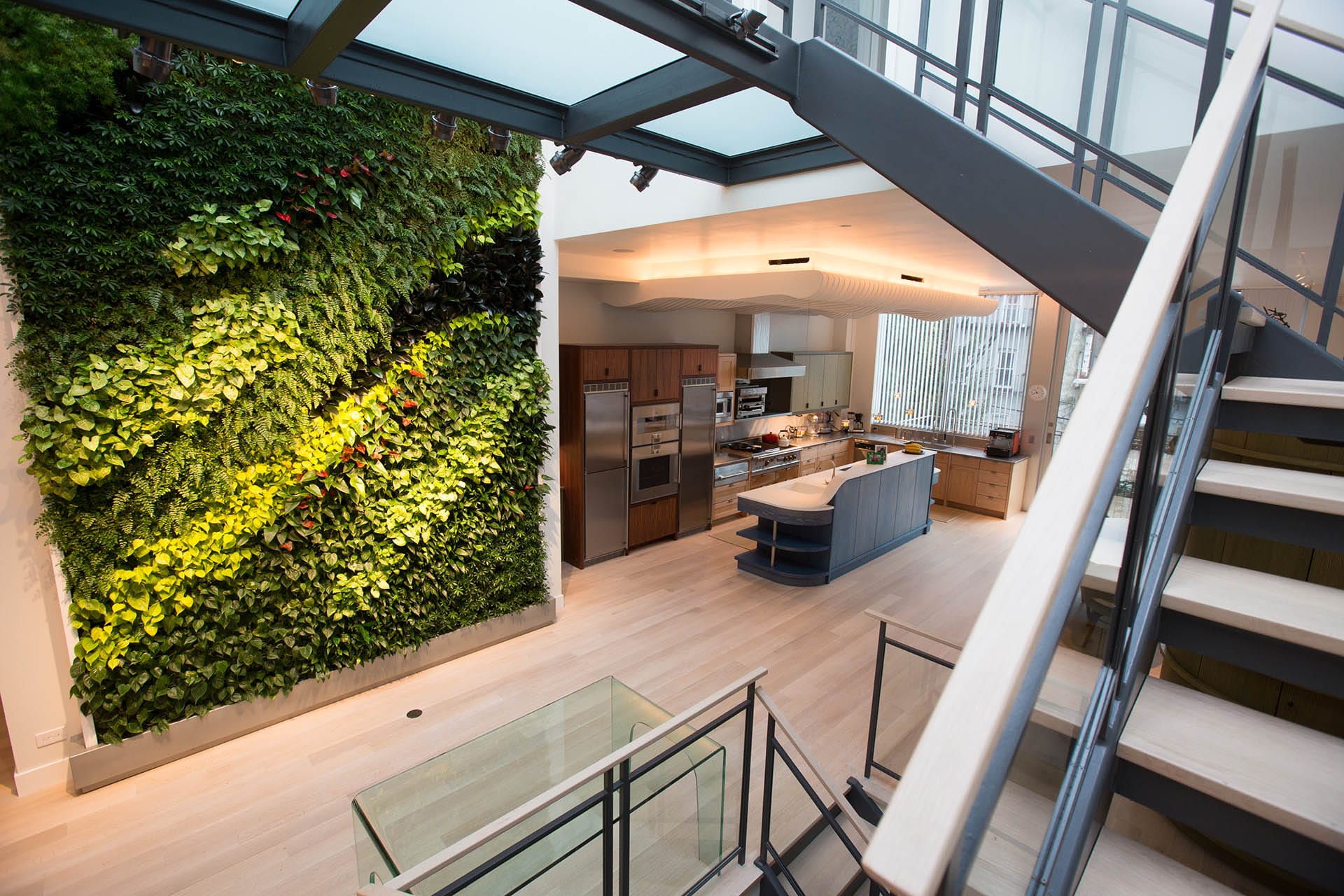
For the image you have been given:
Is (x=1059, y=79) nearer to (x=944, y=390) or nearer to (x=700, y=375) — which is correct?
(x=700, y=375)

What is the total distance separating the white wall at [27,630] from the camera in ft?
9.64

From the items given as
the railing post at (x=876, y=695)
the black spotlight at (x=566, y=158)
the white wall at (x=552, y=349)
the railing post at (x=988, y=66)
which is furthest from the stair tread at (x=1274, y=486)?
the white wall at (x=552, y=349)

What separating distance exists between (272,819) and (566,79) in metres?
3.64

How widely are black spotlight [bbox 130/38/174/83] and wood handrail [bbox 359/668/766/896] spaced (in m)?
2.39

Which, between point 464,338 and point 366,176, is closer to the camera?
point 366,176

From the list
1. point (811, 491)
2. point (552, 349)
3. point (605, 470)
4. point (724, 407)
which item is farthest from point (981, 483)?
point (552, 349)

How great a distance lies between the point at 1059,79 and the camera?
2.69 m

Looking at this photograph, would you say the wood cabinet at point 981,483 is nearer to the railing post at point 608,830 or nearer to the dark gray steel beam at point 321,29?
the railing post at point 608,830

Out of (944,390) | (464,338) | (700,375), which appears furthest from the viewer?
(944,390)

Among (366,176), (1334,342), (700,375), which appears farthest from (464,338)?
(1334,342)

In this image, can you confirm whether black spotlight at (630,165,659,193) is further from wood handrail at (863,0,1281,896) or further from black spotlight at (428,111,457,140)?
wood handrail at (863,0,1281,896)

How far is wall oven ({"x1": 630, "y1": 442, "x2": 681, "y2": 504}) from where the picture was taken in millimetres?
6676

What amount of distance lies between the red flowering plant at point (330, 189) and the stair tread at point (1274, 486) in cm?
391

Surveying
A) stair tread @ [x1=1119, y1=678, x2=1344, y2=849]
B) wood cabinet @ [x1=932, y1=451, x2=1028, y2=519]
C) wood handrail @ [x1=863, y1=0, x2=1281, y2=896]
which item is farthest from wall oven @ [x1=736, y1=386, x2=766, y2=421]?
wood handrail @ [x1=863, y1=0, x2=1281, y2=896]
